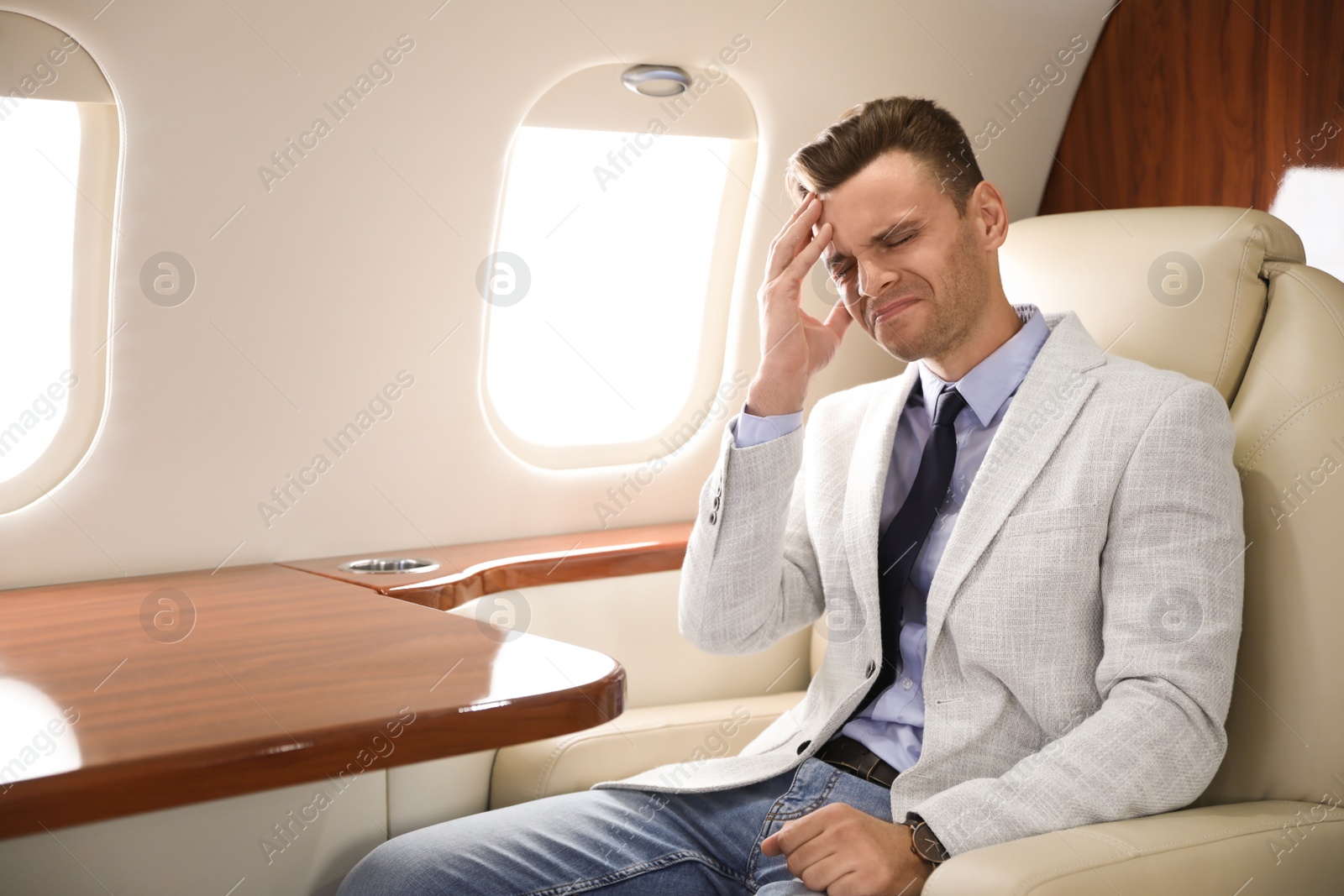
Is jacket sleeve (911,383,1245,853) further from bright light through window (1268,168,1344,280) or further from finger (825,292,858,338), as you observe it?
bright light through window (1268,168,1344,280)

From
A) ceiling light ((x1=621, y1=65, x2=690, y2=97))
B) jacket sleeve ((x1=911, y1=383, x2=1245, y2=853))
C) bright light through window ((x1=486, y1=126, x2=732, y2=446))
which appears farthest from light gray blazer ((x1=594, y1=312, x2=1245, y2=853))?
bright light through window ((x1=486, y1=126, x2=732, y2=446))

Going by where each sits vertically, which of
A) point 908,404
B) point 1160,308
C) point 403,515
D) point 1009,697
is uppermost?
point 1160,308

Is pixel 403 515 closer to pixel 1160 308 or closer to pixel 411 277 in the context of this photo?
pixel 411 277

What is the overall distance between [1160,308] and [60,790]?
1.64 meters

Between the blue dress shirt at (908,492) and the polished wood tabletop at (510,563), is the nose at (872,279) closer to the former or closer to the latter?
the blue dress shirt at (908,492)

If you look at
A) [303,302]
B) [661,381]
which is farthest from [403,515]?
[661,381]

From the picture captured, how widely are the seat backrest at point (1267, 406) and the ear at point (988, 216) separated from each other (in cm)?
24

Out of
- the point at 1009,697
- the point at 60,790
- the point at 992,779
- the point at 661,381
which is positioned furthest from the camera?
the point at 661,381

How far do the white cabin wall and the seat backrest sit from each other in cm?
83

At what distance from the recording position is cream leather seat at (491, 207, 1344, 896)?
1253 mm

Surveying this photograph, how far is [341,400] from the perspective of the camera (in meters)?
2.36

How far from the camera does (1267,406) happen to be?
158 centimetres

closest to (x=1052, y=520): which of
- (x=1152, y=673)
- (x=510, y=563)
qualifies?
(x=1152, y=673)

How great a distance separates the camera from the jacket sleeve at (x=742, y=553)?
1.68 meters
